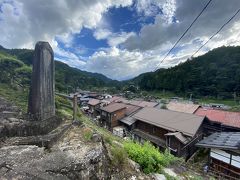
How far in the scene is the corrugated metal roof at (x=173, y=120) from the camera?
65.9 feet

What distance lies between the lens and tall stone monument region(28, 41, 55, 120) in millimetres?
5527

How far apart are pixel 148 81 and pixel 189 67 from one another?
2316cm

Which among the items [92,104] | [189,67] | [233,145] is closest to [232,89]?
[189,67]

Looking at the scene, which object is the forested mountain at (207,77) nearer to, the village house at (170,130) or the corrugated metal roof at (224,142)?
the village house at (170,130)

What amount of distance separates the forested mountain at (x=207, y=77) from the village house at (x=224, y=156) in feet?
189

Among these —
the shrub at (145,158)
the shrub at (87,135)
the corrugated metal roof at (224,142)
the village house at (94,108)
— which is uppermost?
the shrub at (87,135)

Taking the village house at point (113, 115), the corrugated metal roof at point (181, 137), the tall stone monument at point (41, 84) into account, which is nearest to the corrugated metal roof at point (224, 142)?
the corrugated metal roof at point (181, 137)

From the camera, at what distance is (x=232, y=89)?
63.5 m

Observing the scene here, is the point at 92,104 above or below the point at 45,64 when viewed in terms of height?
below

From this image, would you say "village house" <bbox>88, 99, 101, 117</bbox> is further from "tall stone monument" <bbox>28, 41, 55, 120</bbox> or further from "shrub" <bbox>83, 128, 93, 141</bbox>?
"shrub" <bbox>83, 128, 93, 141</bbox>

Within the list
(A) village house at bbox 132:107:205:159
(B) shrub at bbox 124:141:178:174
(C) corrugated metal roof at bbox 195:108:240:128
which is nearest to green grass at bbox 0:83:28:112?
(B) shrub at bbox 124:141:178:174

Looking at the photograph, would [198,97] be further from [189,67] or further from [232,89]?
[189,67]

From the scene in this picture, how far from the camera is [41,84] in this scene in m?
5.53

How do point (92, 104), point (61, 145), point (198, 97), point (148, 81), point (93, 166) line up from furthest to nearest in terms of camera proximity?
point (148, 81)
point (198, 97)
point (92, 104)
point (61, 145)
point (93, 166)
